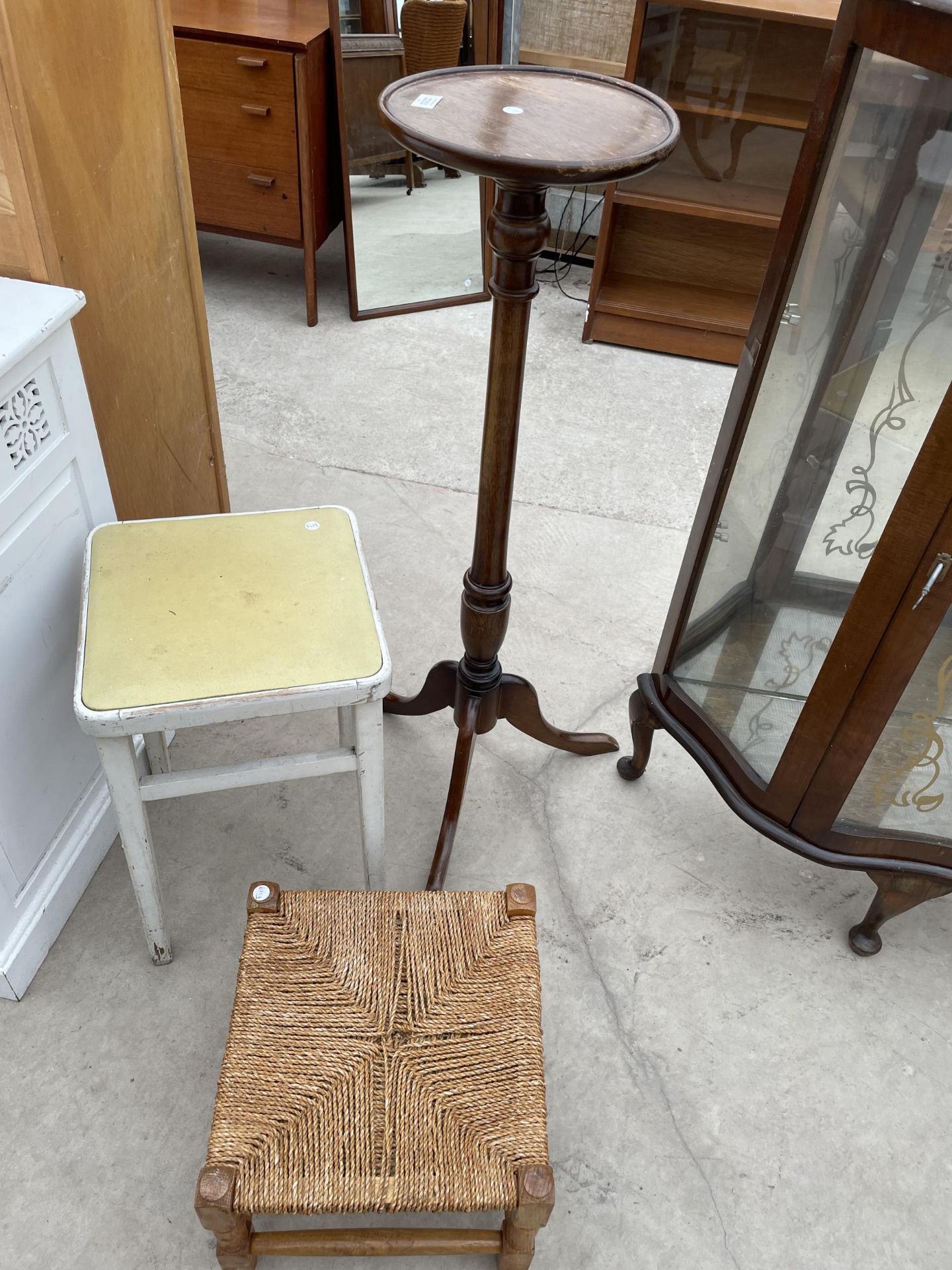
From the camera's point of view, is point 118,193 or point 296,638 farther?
point 118,193

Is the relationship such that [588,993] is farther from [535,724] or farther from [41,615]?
[41,615]

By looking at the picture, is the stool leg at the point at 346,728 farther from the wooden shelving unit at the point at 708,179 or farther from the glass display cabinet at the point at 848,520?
the wooden shelving unit at the point at 708,179

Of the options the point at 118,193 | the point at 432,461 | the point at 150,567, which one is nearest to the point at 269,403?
the point at 432,461

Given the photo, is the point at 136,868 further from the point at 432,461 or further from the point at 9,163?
the point at 432,461

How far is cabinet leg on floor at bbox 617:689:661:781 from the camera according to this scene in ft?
5.69

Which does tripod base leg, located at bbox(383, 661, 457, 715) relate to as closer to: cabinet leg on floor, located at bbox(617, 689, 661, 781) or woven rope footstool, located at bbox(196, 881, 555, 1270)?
cabinet leg on floor, located at bbox(617, 689, 661, 781)

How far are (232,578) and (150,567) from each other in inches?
4.6

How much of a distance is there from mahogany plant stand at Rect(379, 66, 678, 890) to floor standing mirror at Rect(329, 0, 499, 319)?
1613 millimetres

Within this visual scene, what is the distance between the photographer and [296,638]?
1.26 metres

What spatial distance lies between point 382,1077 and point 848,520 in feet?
2.99

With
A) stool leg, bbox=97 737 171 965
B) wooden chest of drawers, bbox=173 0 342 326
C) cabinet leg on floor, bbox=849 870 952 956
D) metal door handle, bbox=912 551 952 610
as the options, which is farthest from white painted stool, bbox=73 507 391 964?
wooden chest of drawers, bbox=173 0 342 326

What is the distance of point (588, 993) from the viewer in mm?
1538

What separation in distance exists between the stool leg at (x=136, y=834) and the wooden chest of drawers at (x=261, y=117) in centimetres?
225

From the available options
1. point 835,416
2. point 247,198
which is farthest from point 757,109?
point 835,416
